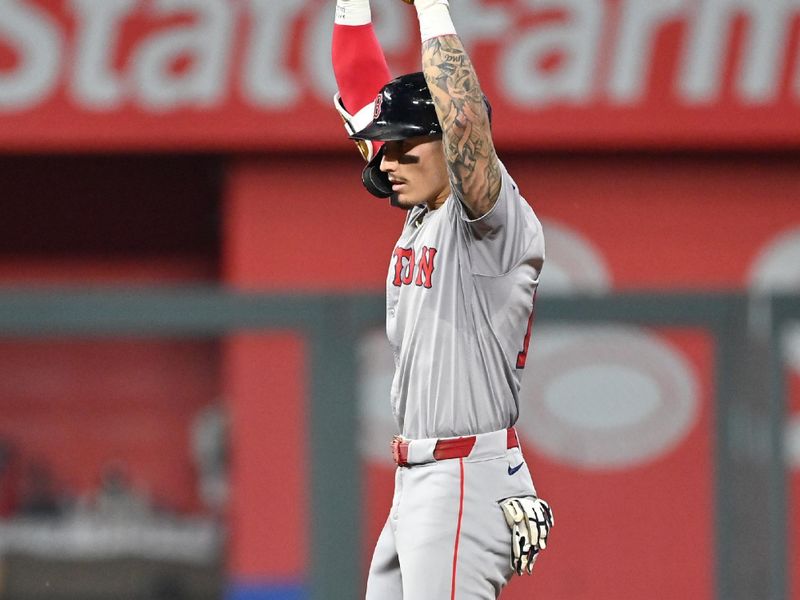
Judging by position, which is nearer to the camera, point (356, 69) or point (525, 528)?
point (525, 528)

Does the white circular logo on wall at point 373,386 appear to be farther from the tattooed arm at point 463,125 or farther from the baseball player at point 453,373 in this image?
the tattooed arm at point 463,125

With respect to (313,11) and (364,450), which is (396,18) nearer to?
(313,11)

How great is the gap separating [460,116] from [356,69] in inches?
18.1

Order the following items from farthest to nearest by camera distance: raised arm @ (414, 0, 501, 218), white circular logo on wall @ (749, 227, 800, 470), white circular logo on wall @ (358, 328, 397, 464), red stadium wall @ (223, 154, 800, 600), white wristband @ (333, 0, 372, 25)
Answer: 1. white circular logo on wall @ (749, 227, 800, 470)
2. red stadium wall @ (223, 154, 800, 600)
3. white circular logo on wall @ (358, 328, 397, 464)
4. white wristband @ (333, 0, 372, 25)
5. raised arm @ (414, 0, 501, 218)

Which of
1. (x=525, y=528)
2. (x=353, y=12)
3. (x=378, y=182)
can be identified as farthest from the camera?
(x=353, y=12)

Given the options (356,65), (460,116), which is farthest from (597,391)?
(460,116)

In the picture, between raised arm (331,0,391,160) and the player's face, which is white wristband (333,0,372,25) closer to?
raised arm (331,0,391,160)

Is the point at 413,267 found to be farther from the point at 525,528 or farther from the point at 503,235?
the point at 525,528

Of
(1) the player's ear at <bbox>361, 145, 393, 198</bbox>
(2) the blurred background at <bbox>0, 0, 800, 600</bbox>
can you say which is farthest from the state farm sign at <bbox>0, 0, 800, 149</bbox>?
(1) the player's ear at <bbox>361, 145, 393, 198</bbox>

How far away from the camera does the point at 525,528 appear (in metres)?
1.93

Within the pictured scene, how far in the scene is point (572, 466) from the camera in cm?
335

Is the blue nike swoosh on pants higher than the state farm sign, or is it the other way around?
the state farm sign

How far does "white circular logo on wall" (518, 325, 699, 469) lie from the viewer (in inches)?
127

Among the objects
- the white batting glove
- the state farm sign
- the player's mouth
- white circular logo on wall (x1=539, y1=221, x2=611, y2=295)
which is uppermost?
the state farm sign
